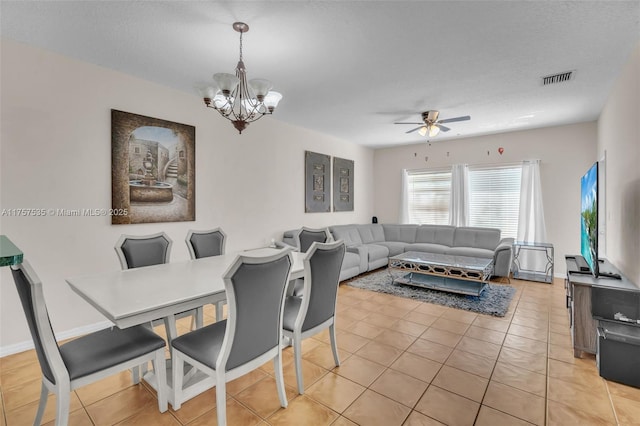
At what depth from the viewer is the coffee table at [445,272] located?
13.1ft

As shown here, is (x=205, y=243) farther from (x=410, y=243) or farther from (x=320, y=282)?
(x=410, y=243)

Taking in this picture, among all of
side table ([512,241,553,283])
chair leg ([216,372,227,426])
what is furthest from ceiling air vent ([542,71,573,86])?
chair leg ([216,372,227,426])

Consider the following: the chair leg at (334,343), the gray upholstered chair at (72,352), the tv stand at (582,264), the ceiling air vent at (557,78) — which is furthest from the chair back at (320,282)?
the ceiling air vent at (557,78)

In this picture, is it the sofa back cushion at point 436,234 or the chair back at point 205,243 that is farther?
the sofa back cushion at point 436,234

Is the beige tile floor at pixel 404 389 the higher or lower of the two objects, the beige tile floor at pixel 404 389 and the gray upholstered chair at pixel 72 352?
the lower

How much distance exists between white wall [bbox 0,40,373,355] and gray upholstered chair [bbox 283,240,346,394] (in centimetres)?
215

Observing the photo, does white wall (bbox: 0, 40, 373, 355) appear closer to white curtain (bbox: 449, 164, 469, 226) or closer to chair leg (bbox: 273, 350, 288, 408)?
chair leg (bbox: 273, 350, 288, 408)

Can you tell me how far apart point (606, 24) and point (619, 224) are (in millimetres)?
2003

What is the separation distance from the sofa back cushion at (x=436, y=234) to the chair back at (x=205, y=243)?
4.50 metres

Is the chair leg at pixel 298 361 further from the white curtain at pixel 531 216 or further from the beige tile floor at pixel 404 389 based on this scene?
the white curtain at pixel 531 216

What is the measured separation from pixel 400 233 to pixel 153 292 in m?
5.63

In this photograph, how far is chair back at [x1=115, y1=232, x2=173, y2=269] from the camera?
2.48 metres

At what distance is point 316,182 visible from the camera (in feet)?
18.6

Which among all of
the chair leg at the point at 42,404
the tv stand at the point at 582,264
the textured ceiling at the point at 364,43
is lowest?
the chair leg at the point at 42,404
